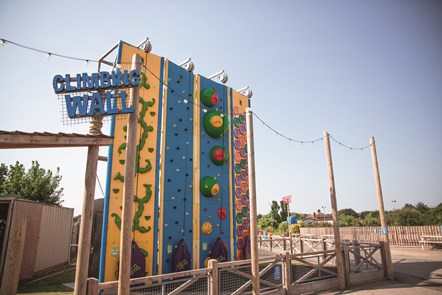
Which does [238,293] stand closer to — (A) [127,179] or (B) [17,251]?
(A) [127,179]

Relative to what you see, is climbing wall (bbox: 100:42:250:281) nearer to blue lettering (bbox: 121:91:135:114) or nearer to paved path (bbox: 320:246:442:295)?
blue lettering (bbox: 121:91:135:114)

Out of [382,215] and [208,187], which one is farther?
[208,187]

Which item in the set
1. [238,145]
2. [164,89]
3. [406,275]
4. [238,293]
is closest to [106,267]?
[238,293]

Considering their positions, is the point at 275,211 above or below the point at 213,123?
below

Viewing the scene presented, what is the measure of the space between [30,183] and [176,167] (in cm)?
2018

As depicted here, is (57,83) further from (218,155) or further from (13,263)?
(218,155)

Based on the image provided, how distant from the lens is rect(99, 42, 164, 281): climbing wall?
923cm

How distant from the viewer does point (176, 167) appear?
453 inches

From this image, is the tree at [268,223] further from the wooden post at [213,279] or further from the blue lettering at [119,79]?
the blue lettering at [119,79]

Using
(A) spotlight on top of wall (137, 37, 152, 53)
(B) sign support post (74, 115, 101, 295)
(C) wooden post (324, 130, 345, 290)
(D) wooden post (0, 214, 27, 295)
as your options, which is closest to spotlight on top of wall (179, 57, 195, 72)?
(A) spotlight on top of wall (137, 37, 152, 53)

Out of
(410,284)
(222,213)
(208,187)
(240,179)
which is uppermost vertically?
(240,179)

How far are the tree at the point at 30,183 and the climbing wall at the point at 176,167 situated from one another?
19.2 meters

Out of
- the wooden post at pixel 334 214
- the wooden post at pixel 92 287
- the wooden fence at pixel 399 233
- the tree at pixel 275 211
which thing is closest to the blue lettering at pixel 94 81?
the wooden post at pixel 92 287

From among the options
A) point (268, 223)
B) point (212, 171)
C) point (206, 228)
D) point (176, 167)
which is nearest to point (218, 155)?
point (212, 171)
